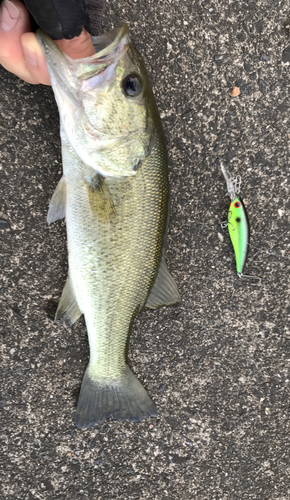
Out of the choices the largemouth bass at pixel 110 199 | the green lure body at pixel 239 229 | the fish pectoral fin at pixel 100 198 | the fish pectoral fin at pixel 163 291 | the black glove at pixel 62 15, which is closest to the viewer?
the black glove at pixel 62 15

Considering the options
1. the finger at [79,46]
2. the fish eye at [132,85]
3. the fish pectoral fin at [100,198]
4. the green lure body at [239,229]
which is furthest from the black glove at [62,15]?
the green lure body at [239,229]

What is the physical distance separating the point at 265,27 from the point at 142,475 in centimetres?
273

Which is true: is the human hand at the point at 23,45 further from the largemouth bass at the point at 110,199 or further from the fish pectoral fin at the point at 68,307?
the fish pectoral fin at the point at 68,307

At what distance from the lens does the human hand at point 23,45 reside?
3.51 feet

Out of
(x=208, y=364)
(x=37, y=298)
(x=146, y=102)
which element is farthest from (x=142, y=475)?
(x=146, y=102)

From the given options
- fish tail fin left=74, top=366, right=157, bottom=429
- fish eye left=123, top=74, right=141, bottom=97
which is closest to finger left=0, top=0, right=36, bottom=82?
fish eye left=123, top=74, right=141, bottom=97

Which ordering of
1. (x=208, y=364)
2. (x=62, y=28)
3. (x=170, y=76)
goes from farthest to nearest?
(x=208, y=364) → (x=170, y=76) → (x=62, y=28)

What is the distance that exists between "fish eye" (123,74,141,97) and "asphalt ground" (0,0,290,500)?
444 mm

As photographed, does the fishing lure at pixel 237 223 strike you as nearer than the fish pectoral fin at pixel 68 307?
No

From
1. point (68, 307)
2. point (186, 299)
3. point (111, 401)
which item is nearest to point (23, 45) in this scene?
point (68, 307)

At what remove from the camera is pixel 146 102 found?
1.19m

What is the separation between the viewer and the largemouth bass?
1113 mm

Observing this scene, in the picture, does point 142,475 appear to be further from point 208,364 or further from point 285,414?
point 285,414

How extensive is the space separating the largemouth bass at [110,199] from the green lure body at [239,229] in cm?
47
